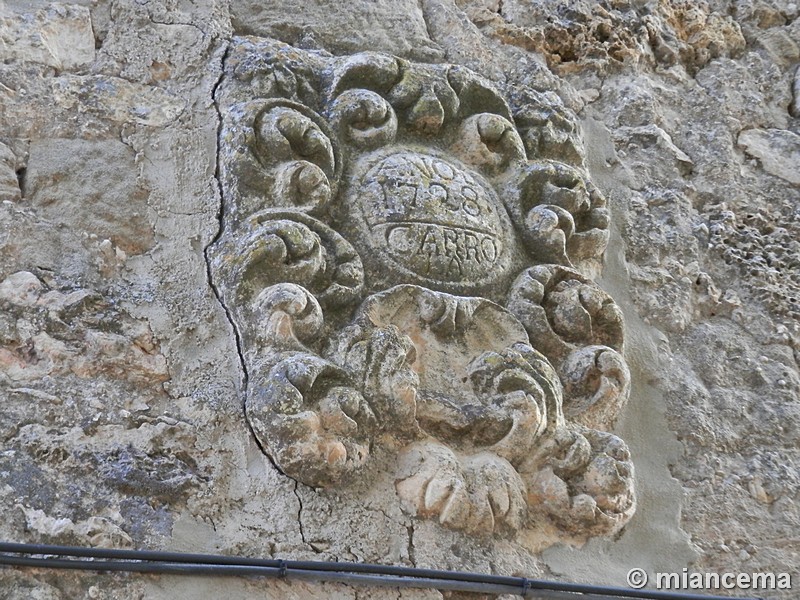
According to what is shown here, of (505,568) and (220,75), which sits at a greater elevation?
(220,75)

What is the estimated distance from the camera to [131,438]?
1584 mm

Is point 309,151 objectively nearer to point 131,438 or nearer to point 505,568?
point 131,438

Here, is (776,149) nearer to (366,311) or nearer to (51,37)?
(366,311)

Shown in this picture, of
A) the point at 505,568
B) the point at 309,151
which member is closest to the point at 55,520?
the point at 505,568

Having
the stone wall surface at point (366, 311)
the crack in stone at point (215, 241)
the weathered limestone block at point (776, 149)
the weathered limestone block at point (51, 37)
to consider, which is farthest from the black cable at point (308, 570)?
the weathered limestone block at point (776, 149)

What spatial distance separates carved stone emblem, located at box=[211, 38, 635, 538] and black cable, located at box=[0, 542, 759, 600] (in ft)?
0.35

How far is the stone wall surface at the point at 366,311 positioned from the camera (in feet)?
5.19

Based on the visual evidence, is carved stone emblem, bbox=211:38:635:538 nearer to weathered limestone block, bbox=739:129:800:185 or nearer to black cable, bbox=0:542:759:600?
black cable, bbox=0:542:759:600

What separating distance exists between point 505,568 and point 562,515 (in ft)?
0.51
